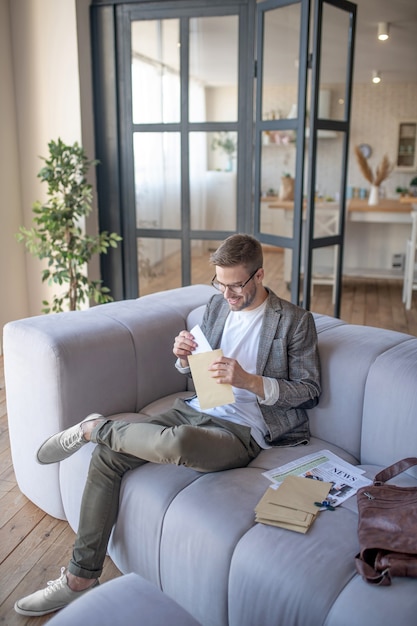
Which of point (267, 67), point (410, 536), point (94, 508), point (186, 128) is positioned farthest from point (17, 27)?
point (410, 536)

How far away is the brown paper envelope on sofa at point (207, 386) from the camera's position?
6.00 ft

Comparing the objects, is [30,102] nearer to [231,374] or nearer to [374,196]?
[231,374]

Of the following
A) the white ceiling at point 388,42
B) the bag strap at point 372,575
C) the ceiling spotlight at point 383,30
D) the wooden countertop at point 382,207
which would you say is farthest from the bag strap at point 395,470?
the ceiling spotlight at point 383,30

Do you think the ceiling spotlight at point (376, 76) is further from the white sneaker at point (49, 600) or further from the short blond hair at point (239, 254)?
the white sneaker at point (49, 600)

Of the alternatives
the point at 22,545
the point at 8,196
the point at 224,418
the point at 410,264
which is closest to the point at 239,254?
the point at 224,418

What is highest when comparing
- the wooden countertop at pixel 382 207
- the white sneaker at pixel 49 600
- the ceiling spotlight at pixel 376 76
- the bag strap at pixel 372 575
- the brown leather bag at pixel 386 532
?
the ceiling spotlight at pixel 376 76

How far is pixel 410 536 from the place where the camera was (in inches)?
54.0

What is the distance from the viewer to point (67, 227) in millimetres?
3658

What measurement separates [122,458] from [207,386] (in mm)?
331

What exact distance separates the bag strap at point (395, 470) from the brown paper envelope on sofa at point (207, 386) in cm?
47

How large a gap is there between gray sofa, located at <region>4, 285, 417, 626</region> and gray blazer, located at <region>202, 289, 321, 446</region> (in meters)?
0.07

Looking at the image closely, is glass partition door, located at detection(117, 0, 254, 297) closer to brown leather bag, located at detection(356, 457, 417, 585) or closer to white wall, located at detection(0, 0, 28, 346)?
white wall, located at detection(0, 0, 28, 346)

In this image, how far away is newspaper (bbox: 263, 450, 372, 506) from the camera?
1666 millimetres

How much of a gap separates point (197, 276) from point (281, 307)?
6.88 ft
